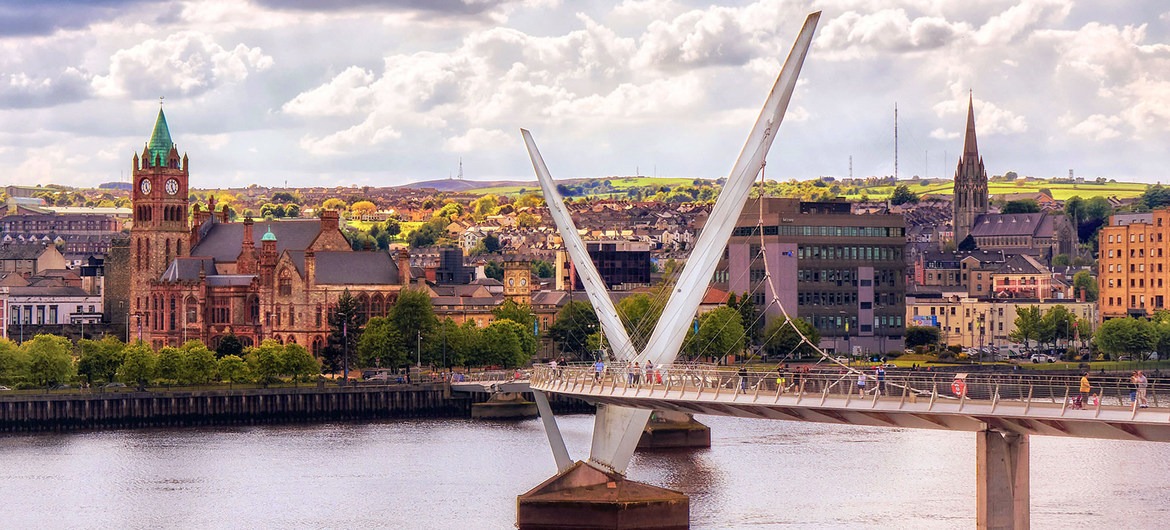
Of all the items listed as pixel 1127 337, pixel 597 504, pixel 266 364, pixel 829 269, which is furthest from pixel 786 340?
pixel 597 504

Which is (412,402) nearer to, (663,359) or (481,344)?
(481,344)

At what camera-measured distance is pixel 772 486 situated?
3457 inches

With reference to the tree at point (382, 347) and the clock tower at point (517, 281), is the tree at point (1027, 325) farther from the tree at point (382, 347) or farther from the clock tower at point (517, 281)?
the tree at point (382, 347)

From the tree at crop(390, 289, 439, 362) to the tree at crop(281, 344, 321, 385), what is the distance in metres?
8.11

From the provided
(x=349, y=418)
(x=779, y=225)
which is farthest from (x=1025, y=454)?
(x=779, y=225)

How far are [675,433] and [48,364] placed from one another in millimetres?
44320

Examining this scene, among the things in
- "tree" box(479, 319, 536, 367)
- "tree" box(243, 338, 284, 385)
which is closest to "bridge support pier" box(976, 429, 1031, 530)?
"tree" box(243, 338, 284, 385)

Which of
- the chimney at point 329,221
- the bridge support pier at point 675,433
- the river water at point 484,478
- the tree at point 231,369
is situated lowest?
the river water at point 484,478

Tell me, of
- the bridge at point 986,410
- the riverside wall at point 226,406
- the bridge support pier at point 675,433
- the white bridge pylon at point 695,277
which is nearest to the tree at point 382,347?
the riverside wall at point 226,406

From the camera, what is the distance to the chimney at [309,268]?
168m

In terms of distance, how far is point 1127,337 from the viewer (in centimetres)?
17162

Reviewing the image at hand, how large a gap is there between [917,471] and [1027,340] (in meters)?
101

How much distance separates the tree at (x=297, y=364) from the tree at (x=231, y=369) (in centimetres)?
278

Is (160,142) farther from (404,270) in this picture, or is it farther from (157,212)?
(404,270)
